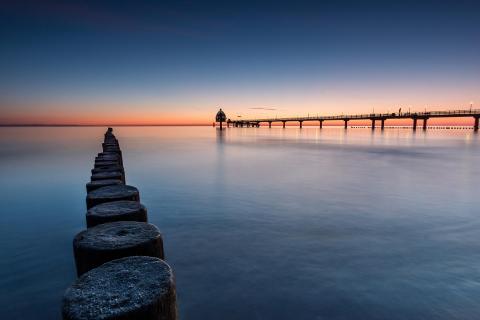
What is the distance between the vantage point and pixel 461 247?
5184 millimetres

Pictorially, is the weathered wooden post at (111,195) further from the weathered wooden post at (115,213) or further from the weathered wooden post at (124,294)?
the weathered wooden post at (124,294)

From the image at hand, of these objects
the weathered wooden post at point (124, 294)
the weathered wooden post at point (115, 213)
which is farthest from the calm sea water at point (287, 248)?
the weathered wooden post at point (124, 294)

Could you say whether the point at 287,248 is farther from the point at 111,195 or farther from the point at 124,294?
the point at 124,294

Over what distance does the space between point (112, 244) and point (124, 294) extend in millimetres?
808

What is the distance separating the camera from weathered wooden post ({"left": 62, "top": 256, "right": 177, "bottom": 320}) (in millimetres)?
1654

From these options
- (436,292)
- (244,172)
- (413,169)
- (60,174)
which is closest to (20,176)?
(60,174)

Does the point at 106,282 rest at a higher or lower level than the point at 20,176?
higher

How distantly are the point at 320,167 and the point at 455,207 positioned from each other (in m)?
8.38

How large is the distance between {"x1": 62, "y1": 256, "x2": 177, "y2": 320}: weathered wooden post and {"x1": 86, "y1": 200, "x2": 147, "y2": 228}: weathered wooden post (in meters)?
1.06

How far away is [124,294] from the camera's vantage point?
1.80 meters

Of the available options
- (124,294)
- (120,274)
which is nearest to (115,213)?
(120,274)

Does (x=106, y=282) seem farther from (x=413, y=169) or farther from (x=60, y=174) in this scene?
(x=413, y=169)

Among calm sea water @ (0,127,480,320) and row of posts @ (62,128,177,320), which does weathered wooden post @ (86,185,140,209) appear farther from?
calm sea water @ (0,127,480,320)

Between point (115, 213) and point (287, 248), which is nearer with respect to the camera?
point (115, 213)
